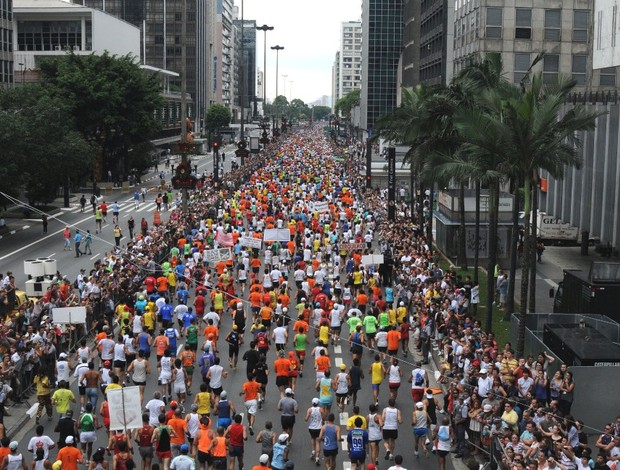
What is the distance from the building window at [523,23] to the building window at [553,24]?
1117mm

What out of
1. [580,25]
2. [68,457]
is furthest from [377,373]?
[580,25]

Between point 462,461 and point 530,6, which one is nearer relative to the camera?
point 462,461

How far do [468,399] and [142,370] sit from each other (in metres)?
6.58

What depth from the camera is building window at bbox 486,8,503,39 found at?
6178 centimetres

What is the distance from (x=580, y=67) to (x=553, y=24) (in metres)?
3.48

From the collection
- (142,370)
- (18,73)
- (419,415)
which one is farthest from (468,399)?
(18,73)

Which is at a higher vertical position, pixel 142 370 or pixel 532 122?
pixel 532 122

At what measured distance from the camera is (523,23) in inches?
2432

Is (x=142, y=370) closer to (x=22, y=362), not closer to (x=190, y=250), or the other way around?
(x=22, y=362)

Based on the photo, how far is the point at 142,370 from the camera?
18438 millimetres

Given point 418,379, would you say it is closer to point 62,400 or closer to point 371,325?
point 371,325

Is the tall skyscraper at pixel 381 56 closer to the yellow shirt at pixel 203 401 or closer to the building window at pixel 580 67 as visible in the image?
the building window at pixel 580 67

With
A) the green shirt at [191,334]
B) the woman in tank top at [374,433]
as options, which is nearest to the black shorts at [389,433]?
the woman in tank top at [374,433]

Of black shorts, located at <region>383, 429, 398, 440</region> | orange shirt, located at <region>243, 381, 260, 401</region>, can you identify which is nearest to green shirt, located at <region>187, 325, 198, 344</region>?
orange shirt, located at <region>243, 381, 260, 401</region>
